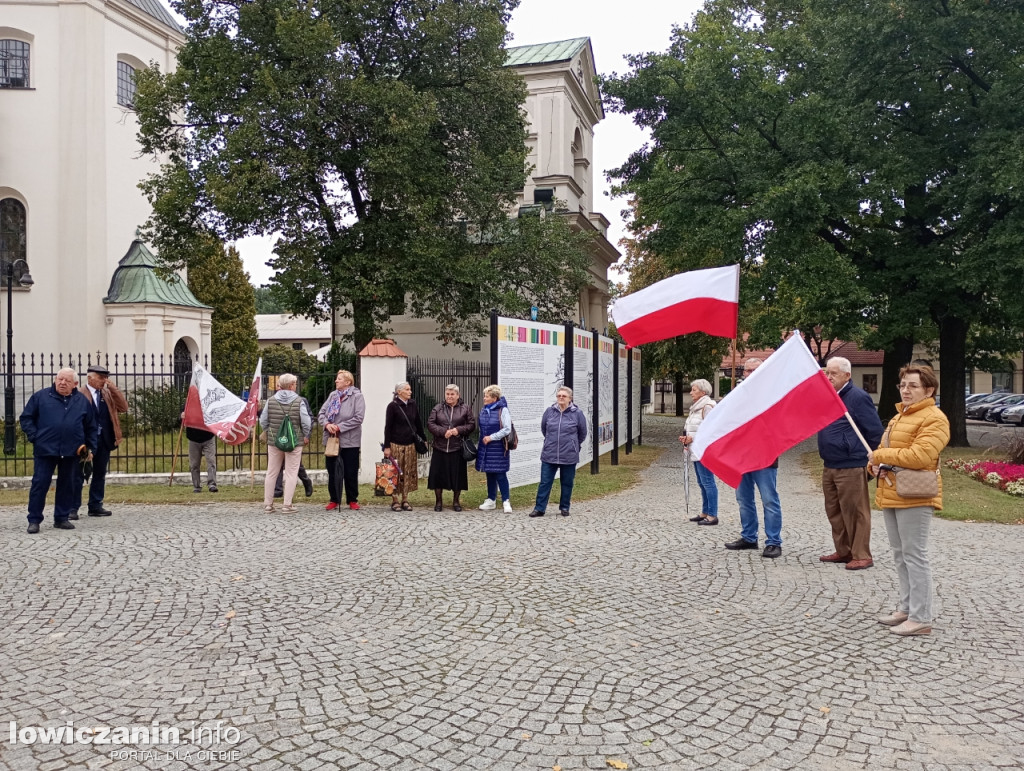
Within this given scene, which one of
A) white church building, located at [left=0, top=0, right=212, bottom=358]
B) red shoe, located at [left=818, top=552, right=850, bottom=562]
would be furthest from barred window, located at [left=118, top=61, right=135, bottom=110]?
red shoe, located at [left=818, top=552, right=850, bottom=562]

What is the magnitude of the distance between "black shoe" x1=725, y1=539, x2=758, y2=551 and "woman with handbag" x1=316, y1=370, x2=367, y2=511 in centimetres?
520

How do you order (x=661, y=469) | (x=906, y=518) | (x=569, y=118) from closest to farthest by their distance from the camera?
(x=906, y=518)
(x=661, y=469)
(x=569, y=118)

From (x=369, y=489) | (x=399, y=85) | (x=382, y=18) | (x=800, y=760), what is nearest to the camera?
(x=800, y=760)

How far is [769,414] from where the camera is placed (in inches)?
274

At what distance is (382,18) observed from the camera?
67.4 ft

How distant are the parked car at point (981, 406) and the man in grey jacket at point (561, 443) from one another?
41.4 meters

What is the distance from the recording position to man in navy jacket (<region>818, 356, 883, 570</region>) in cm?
738

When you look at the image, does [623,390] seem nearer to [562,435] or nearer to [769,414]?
[562,435]

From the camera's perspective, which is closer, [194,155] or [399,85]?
[399,85]

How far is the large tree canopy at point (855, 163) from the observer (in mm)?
19391

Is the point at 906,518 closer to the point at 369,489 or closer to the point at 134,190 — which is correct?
the point at 369,489

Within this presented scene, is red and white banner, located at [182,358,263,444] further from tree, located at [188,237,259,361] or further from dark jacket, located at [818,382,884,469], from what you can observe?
tree, located at [188,237,259,361]

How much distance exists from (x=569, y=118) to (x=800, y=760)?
1265 inches

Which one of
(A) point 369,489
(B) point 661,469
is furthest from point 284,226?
(B) point 661,469
